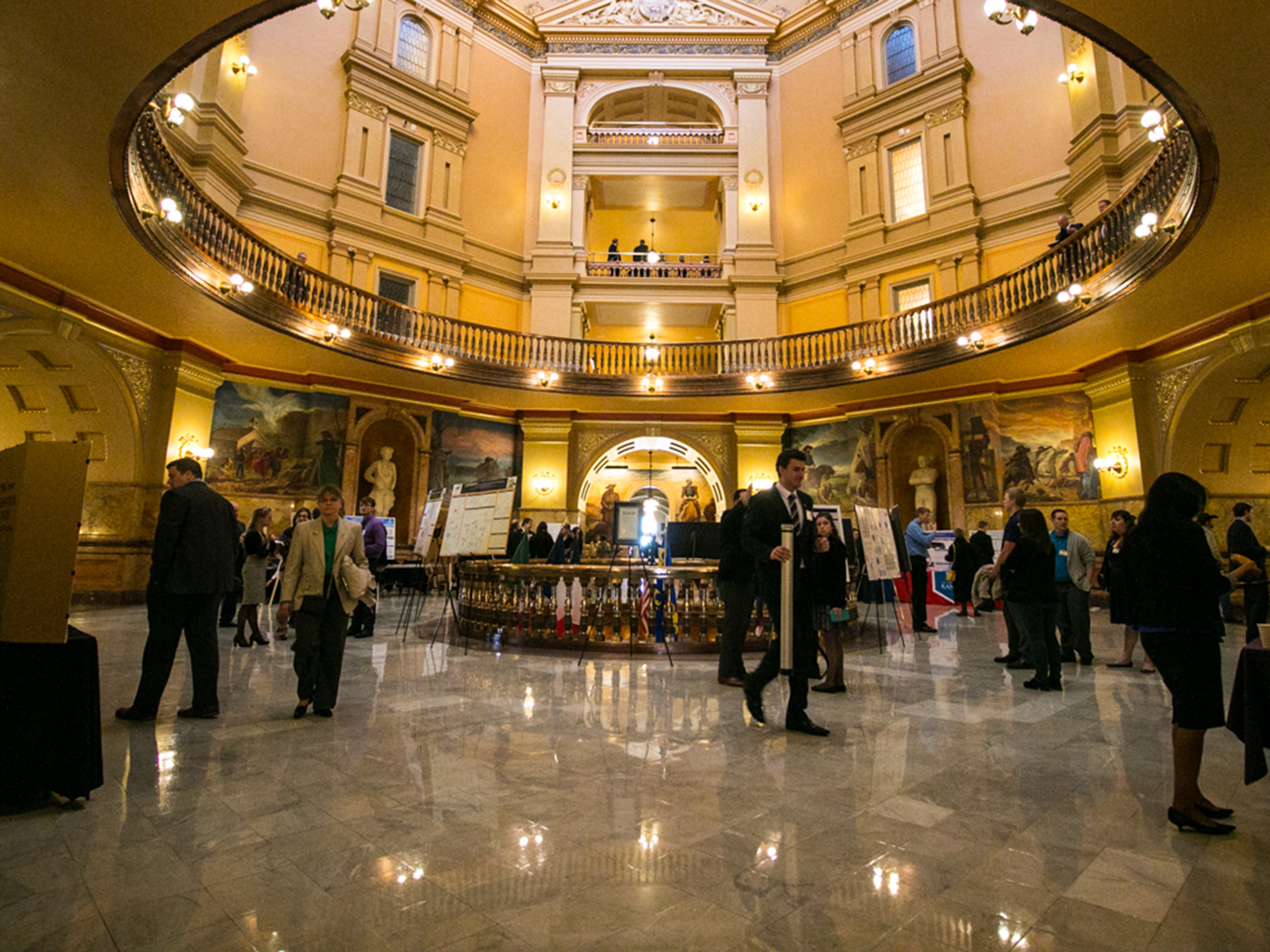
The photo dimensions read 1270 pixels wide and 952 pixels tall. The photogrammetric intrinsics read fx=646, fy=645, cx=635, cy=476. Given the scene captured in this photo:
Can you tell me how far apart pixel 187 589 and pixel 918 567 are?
345 inches

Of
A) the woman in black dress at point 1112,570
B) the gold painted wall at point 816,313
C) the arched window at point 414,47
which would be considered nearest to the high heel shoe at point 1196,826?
the woman in black dress at point 1112,570

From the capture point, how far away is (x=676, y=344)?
1650 centimetres

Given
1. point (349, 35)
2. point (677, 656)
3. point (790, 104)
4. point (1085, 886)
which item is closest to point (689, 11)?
point (790, 104)

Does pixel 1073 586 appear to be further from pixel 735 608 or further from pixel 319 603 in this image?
pixel 319 603

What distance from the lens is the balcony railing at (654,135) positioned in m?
19.8

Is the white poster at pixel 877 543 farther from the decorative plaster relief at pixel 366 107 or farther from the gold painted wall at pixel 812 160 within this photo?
the decorative plaster relief at pixel 366 107

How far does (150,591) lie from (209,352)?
10.4 m

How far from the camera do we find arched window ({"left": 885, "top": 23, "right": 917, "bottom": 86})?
17844 millimetres

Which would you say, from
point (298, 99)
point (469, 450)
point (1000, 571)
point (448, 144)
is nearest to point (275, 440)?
point (469, 450)

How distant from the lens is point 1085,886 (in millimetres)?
2105

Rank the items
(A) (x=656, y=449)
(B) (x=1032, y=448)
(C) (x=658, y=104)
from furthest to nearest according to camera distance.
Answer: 1. (C) (x=658, y=104)
2. (A) (x=656, y=449)
3. (B) (x=1032, y=448)

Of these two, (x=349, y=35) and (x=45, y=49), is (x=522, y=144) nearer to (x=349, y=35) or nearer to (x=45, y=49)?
(x=349, y=35)

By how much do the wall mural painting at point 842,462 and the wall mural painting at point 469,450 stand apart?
24.6ft

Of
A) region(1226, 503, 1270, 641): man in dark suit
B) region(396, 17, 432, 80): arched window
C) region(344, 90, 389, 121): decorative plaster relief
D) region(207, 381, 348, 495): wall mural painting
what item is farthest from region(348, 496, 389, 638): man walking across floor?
region(396, 17, 432, 80): arched window
